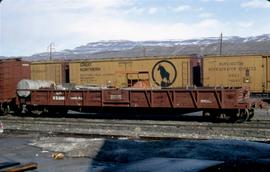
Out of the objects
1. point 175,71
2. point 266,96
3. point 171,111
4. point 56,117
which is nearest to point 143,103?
point 171,111

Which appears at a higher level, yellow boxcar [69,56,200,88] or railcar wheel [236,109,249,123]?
yellow boxcar [69,56,200,88]

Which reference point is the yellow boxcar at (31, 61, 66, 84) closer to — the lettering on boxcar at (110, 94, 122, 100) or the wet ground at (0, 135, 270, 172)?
the lettering on boxcar at (110, 94, 122, 100)

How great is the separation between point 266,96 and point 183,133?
15219 millimetres

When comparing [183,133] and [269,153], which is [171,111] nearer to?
[183,133]

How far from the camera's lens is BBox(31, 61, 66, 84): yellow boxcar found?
3500 cm

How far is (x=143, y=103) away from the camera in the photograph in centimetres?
2195

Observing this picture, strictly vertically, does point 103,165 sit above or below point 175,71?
below

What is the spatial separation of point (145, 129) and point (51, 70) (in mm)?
18451

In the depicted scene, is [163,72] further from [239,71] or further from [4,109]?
[4,109]

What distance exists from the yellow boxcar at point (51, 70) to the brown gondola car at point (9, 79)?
327 inches

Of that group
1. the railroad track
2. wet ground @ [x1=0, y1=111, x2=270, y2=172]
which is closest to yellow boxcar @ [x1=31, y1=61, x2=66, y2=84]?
the railroad track

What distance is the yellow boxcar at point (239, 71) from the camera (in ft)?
98.6

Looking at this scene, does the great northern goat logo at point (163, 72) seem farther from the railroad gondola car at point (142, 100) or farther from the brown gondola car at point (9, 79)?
the brown gondola car at point (9, 79)

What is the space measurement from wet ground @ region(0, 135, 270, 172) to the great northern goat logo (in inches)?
667
